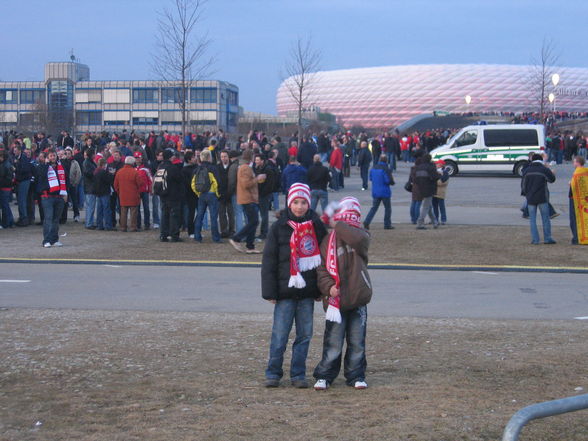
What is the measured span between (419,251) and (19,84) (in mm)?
109096

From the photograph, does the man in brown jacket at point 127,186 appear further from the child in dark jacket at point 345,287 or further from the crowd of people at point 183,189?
the child in dark jacket at point 345,287

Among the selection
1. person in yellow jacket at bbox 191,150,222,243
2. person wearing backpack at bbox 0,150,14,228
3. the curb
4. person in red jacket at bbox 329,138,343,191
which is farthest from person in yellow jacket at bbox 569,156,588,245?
person in red jacket at bbox 329,138,343,191

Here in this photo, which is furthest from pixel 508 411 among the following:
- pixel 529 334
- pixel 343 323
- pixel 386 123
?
pixel 386 123

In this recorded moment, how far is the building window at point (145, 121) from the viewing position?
4623 inches

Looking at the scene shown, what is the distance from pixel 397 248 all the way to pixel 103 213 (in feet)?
22.9

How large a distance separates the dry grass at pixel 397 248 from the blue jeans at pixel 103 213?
355 mm

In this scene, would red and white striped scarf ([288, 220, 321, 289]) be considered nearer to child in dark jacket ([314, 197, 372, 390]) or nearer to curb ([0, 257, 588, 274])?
child in dark jacket ([314, 197, 372, 390])

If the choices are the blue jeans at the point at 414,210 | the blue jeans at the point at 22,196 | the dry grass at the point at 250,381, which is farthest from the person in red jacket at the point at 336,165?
the dry grass at the point at 250,381

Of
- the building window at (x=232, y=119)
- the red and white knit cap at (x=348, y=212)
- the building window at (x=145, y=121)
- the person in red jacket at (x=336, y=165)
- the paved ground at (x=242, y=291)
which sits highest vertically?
the building window at (x=232, y=119)

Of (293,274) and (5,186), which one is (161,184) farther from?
(293,274)

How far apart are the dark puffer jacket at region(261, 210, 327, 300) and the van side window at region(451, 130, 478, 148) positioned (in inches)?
1280

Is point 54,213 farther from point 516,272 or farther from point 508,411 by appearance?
point 508,411

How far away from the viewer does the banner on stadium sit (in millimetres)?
16984

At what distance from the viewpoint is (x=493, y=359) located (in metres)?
8.13
